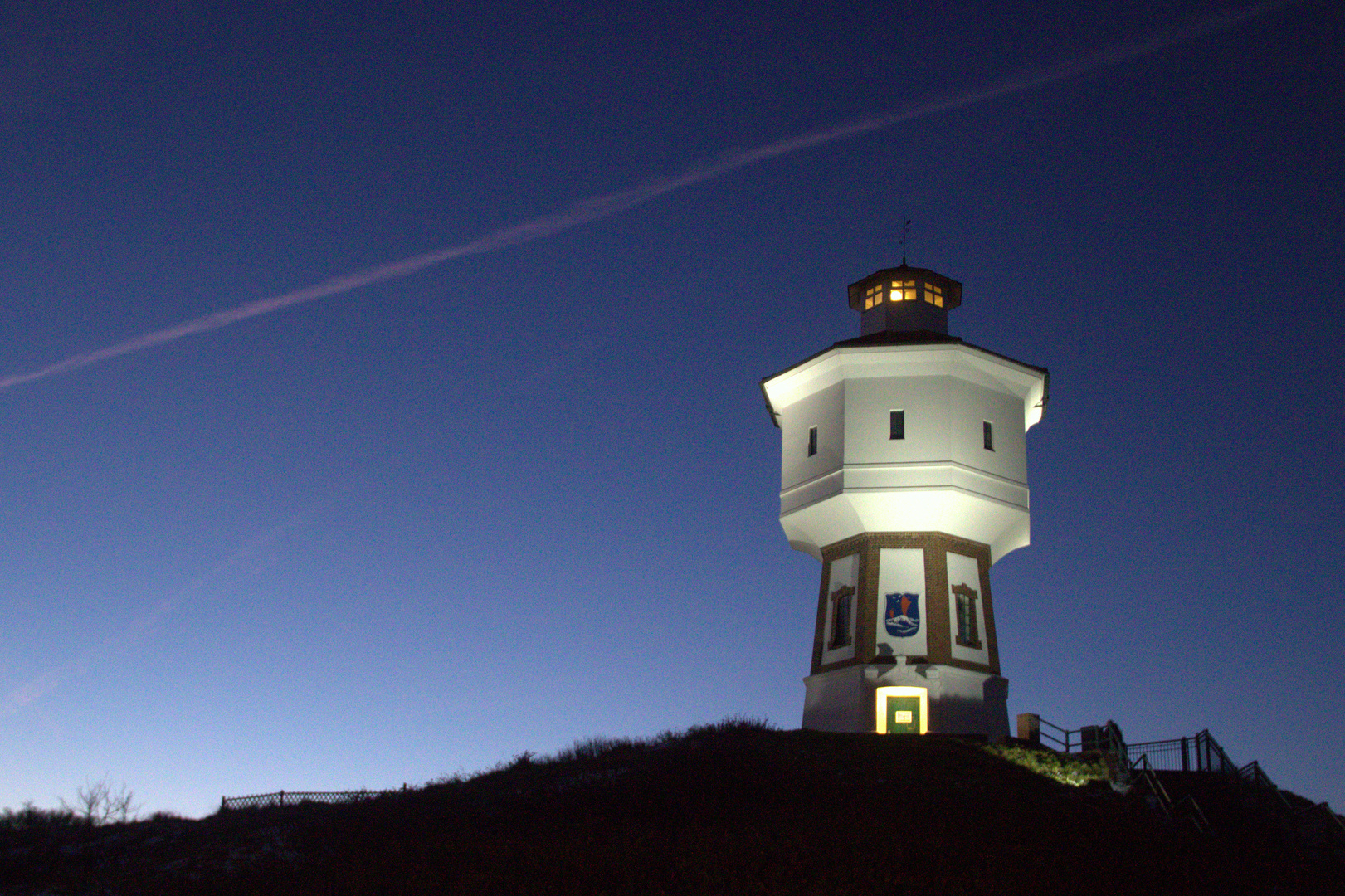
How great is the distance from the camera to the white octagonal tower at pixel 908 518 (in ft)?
105

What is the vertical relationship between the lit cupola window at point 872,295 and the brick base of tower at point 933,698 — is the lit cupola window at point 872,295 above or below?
above

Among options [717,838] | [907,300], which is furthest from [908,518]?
[717,838]

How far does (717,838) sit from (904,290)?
82.4ft

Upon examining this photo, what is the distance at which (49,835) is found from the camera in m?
26.0

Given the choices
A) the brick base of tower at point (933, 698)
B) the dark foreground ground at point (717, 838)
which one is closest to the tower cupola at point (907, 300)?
the brick base of tower at point (933, 698)

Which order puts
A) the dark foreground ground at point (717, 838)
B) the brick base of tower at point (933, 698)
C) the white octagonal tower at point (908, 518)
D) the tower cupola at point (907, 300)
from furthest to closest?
the tower cupola at point (907, 300), the white octagonal tower at point (908, 518), the brick base of tower at point (933, 698), the dark foreground ground at point (717, 838)

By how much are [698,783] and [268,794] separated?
1287 centimetres

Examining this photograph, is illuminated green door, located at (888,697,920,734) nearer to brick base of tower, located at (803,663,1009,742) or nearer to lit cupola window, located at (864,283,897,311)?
brick base of tower, located at (803,663,1009,742)

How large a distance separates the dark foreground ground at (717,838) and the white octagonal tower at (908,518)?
430cm

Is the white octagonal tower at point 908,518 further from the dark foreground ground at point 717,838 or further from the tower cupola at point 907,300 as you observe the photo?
the dark foreground ground at point 717,838

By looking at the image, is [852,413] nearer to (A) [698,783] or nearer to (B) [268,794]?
(A) [698,783]

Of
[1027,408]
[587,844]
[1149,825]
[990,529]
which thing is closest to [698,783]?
[587,844]

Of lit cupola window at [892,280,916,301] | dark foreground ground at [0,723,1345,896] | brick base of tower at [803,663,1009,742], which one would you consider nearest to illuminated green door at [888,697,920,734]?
brick base of tower at [803,663,1009,742]

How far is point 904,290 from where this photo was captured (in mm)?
39656
